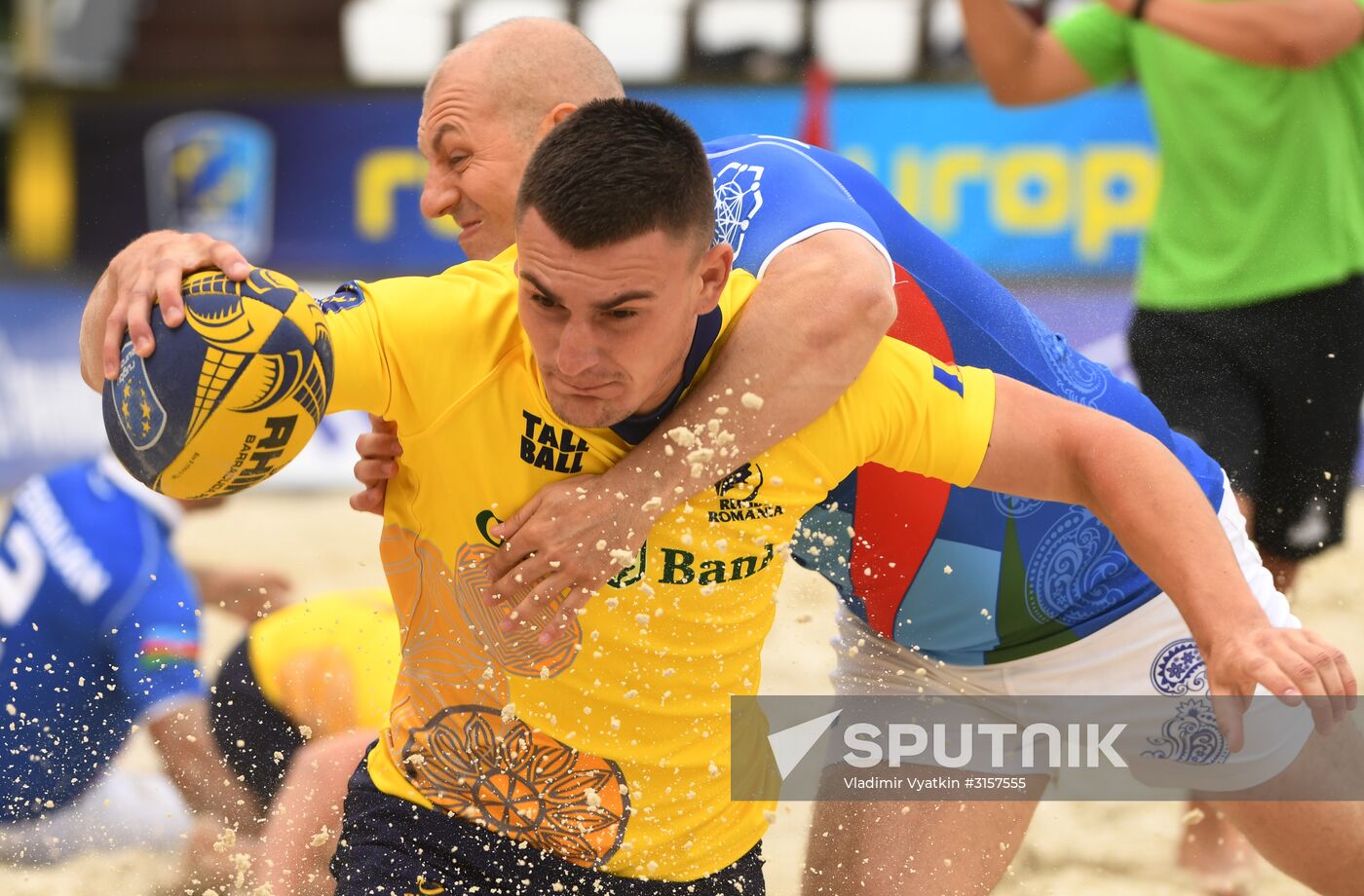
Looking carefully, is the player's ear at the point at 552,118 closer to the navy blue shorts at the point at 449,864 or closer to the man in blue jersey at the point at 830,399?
the man in blue jersey at the point at 830,399

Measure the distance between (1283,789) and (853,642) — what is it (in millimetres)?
884

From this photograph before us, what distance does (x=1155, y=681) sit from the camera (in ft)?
10.7

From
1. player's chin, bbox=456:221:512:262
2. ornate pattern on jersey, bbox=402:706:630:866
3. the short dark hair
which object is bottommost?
ornate pattern on jersey, bbox=402:706:630:866

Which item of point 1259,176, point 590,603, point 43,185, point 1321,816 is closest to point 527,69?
point 590,603

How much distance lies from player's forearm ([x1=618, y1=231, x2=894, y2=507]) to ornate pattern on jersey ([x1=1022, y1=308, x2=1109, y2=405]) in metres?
0.64

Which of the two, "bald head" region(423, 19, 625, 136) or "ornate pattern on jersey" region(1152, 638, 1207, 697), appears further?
"ornate pattern on jersey" region(1152, 638, 1207, 697)

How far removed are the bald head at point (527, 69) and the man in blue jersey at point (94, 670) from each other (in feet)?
5.96

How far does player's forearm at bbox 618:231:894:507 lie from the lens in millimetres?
2395

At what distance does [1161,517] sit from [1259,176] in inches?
90.0

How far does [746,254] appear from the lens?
2732 millimetres

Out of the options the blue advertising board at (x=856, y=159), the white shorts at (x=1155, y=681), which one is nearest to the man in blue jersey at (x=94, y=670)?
the white shorts at (x=1155, y=681)

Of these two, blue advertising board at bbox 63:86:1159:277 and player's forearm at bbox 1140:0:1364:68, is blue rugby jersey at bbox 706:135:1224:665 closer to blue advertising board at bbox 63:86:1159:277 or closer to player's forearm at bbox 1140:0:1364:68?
player's forearm at bbox 1140:0:1364:68

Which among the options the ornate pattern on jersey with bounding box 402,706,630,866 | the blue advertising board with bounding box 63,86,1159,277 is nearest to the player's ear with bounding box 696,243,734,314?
the ornate pattern on jersey with bounding box 402,706,630,866

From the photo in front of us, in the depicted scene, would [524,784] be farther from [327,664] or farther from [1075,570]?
[327,664]
